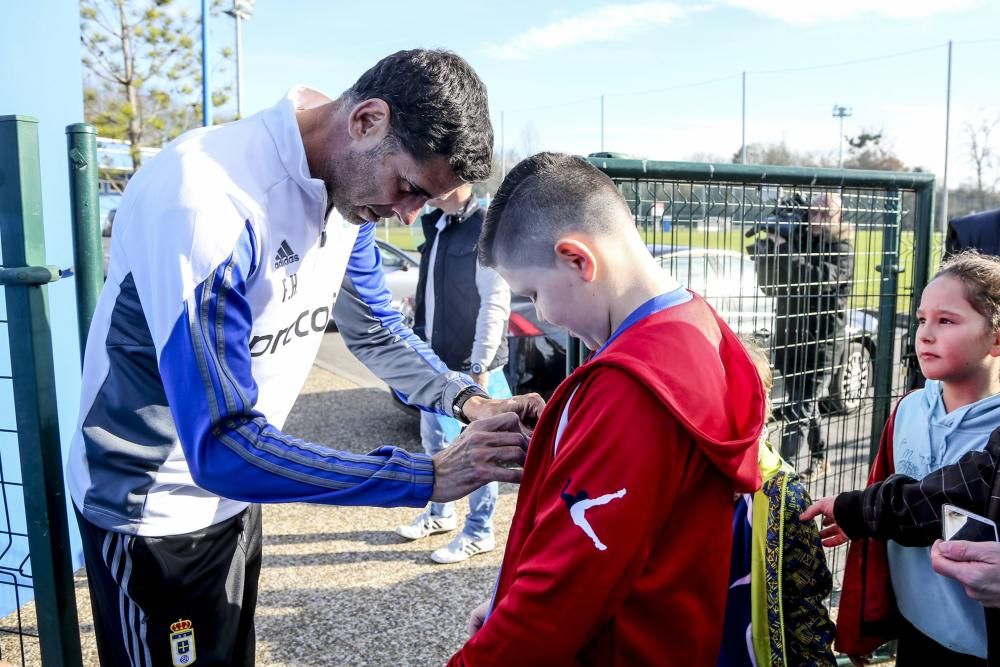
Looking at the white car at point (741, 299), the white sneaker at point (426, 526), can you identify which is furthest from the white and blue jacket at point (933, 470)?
the white sneaker at point (426, 526)

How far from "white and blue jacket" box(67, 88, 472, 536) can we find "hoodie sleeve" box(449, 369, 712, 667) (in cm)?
40

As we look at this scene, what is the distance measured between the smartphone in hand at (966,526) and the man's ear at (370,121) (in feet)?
5.19

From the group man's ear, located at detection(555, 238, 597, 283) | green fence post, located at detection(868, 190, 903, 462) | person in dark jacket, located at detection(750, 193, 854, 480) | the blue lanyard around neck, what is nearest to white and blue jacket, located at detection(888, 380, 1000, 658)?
person in dark jacket, located at detection(750, 193, 854, 480)

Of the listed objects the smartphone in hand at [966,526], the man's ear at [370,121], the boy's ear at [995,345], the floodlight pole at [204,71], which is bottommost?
the smartphone in hand at [966,526]

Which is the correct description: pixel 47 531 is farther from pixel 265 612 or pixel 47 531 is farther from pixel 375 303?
pixel 265 612

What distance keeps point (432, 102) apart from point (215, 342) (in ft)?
2.27

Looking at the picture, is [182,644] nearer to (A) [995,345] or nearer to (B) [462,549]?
(A) [995,345]

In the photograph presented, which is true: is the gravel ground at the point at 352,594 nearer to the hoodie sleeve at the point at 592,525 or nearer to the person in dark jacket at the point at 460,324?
the person in dark jacket at the point at 460,324

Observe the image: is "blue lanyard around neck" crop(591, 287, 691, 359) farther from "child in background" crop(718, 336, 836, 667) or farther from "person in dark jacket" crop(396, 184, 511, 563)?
"person in dark jacket" crop(396, 184, 511, 563)

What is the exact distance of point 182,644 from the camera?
1991 mm

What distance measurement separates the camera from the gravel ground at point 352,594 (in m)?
3.46

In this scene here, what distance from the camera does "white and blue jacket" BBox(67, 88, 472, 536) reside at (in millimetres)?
1544

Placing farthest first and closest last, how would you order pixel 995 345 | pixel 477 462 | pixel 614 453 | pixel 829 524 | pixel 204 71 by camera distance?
pixel 204 71
pixel 829 524
pixel 995 345
pixel 477 462
pixel 614 453

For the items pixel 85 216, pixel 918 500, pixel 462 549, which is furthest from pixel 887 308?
pixel 85 216
